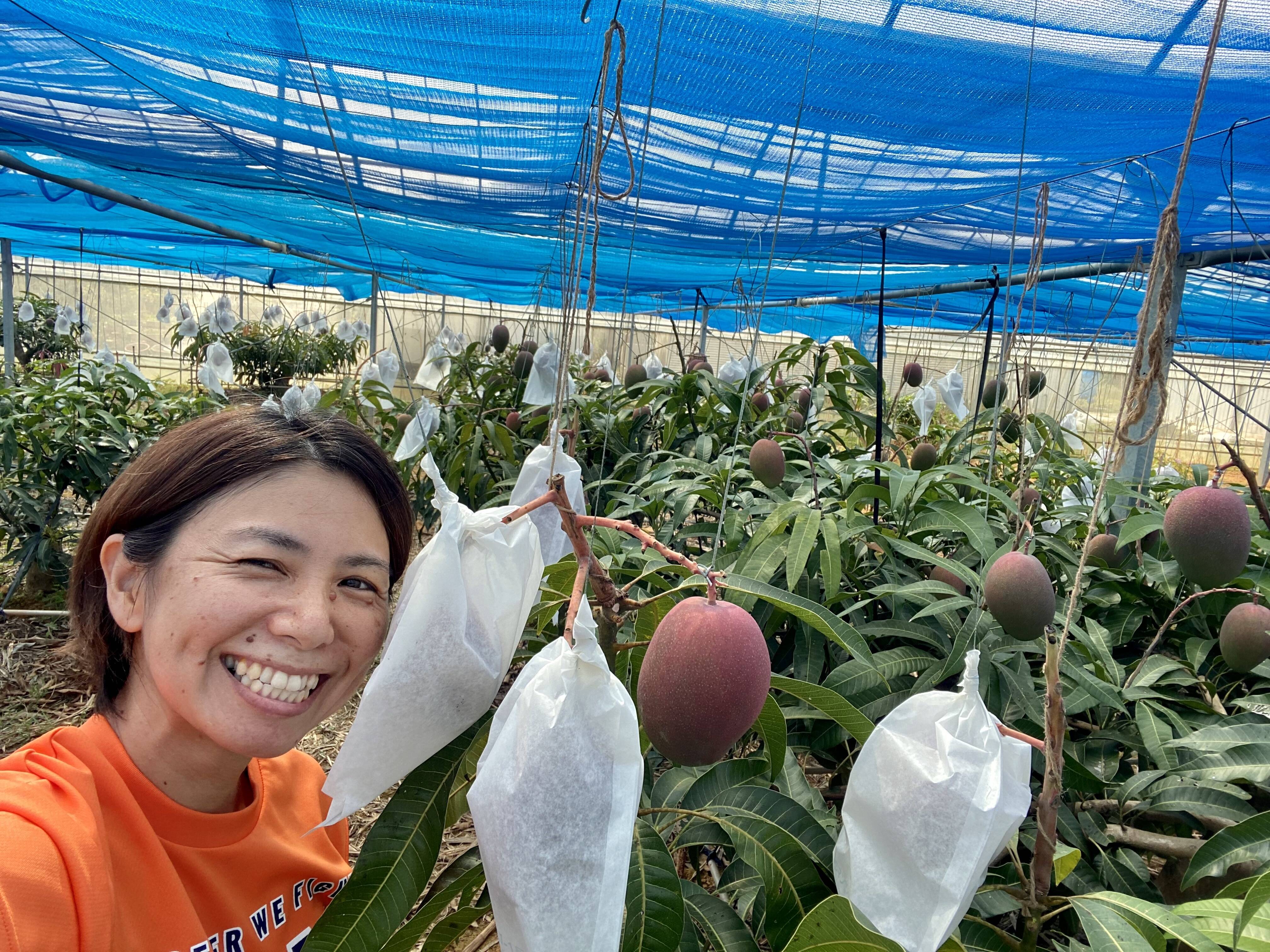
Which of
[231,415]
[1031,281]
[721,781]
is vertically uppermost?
[1031,281]

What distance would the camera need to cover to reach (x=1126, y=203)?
3.34 meters

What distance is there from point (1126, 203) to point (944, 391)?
112cm

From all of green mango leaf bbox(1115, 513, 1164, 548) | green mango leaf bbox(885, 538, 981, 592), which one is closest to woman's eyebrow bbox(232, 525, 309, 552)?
green mango leaf bbox(885, 538, 981, 592)

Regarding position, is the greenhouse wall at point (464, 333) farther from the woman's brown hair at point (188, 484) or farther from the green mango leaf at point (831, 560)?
the woman's brown hair at point (188, 484)

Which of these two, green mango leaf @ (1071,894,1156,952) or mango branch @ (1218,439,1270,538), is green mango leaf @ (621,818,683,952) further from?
mango branch @ (1218,439,1270,538)

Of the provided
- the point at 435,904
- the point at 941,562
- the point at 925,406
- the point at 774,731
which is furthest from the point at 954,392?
the point at 435,904

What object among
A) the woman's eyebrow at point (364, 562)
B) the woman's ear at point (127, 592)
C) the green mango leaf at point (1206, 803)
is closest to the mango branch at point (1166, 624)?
the green mango leaf at point (1206, 803)

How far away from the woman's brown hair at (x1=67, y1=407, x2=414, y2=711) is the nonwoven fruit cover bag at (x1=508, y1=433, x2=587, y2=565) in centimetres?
16

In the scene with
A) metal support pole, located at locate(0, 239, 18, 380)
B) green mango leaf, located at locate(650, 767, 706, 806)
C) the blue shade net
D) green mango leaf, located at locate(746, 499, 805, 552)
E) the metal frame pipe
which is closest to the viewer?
green mango leaf, located at locate(650, 767, 706, 806)

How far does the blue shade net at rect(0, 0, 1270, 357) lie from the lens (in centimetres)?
176

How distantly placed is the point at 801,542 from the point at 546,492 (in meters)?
0.39

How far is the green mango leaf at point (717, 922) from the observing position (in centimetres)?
76

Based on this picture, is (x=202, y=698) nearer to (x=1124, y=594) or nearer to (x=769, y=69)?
(x=1124, y=594)

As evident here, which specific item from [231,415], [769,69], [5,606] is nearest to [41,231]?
[5,606]
